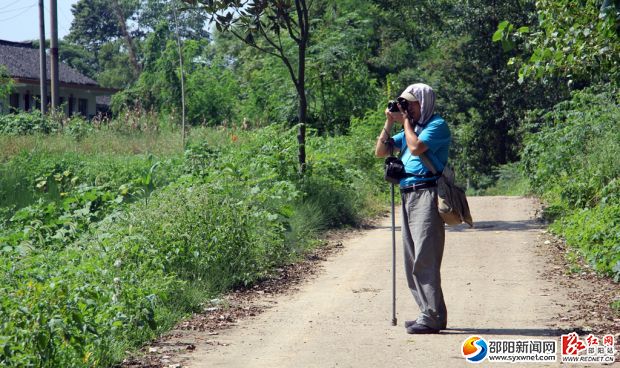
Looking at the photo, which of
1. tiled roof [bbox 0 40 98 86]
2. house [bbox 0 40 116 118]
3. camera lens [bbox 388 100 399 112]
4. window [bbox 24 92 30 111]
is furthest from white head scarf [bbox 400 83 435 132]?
window [bbox 24 92 30 111]

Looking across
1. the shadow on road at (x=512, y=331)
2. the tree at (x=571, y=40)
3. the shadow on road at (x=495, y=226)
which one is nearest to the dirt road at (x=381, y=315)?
the shadow on road at (x=512, y=331)

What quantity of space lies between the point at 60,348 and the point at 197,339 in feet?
5.30

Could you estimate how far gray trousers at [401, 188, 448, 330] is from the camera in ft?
25.1

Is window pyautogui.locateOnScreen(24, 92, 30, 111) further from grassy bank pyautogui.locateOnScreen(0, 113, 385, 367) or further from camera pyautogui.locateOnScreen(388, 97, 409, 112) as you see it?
camera pyautogui.locateOnScreen(388, 97, 409, 112)

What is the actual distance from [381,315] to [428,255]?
1112 mm

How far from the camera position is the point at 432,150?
762 cm

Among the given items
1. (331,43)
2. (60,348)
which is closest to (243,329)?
(60,348)

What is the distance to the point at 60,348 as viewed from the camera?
20.9 ft

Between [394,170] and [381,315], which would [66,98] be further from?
[394,170]

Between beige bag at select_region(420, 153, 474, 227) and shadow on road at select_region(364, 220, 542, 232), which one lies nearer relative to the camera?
beige bag at select_region(420, 153, 474, 227)

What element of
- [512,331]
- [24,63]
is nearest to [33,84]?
[24,63]

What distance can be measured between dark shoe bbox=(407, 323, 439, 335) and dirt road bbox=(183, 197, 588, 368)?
75 millimetres

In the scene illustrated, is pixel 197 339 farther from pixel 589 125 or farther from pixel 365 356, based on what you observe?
pixel 589 125

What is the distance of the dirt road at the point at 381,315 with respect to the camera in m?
7.05
